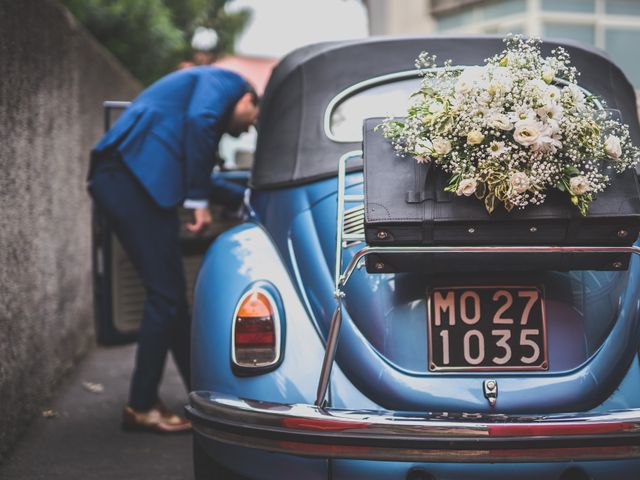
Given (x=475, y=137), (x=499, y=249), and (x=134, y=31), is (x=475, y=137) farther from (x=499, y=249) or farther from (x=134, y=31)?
(x=134, y=31)

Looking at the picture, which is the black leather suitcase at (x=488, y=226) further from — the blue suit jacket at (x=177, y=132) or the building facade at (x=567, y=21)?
the building facade at (x=567, y=21)

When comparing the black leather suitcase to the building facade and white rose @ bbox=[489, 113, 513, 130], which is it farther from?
the building facade

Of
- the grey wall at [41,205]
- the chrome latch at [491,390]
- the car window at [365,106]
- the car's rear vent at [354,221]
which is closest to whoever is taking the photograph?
the chrome latch at [491,390]

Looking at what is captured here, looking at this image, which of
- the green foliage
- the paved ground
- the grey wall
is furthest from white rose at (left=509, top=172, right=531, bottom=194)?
the green foliage

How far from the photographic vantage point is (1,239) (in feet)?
13.7

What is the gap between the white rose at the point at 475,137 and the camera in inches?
111

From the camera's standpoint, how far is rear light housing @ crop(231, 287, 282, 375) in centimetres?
313

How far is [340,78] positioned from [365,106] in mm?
199

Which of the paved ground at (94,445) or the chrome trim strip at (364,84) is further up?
the chrome trim strip at (364,84)

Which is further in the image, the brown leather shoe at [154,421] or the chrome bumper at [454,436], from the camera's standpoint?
the brown leather shoe at [154,421]

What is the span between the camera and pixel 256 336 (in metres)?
3.17

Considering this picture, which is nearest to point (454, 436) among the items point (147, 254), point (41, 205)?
point (147, 254)

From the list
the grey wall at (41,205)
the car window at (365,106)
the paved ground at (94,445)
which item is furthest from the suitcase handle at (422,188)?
the grey wall at (41,205)

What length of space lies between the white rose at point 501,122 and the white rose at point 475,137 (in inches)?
2.3
